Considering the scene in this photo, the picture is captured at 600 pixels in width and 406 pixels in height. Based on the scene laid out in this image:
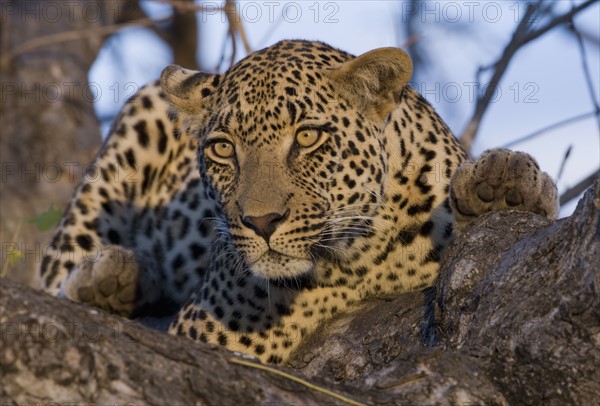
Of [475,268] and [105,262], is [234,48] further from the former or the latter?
[475,268]

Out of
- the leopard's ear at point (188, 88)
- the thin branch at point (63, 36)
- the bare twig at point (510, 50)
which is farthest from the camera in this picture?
the thin branch at point (63, 36)

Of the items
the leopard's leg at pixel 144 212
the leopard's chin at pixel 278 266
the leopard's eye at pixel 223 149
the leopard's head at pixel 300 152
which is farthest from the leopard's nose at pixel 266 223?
the leopard's leg at pixel 144 212

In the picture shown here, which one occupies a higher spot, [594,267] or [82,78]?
[594,267]

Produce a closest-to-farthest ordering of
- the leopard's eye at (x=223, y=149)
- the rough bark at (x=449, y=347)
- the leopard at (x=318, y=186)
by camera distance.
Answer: the rough bark at (x=449, y=347) → the leopard at (x=318, y=186) → the leopard's eye at (x=223, y=149)

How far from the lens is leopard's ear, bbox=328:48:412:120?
5621mm

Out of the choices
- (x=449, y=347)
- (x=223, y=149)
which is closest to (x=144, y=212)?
(x=223, y=149)

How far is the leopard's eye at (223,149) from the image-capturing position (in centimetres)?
570

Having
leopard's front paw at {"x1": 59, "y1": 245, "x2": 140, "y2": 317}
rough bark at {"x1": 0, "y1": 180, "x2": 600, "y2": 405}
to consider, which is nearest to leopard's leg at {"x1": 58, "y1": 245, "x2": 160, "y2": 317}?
leopard's front paw at {"x1": 59, "y1": 245, "x2": 140, "y2": 317}

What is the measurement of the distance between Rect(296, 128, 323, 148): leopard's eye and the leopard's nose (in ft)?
1.65

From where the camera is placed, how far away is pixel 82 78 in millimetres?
9117

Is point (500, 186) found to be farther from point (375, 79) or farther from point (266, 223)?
point (266, 223)

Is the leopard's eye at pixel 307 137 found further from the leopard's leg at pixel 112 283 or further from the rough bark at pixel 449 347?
the leopard's leg at pixel 112 283

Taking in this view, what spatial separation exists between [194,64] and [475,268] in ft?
27.2

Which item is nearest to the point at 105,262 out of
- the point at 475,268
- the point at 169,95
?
the point at 169,95
